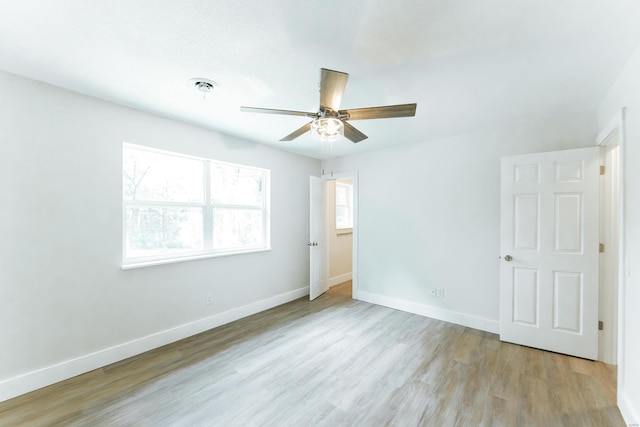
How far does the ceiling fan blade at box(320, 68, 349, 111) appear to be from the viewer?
1.48 metres

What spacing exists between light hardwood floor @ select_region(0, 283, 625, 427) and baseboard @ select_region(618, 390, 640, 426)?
2.2 inches

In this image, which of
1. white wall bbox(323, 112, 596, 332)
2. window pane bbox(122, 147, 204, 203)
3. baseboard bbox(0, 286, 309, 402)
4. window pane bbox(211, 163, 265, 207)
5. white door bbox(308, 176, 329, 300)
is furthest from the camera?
white door bbox(308, 176, 329, 300)

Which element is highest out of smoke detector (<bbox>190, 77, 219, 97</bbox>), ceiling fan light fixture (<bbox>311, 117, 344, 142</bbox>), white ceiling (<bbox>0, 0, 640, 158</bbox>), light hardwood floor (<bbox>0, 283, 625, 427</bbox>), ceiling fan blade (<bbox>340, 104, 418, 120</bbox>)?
white ceiling (<bbox>0, 0, 640, 158</bbox>)

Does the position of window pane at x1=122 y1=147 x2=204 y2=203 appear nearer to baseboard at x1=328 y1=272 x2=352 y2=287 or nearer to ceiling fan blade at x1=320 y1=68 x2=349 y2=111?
ceiling fan blade at x1=320 y1=68 x2=349 y2=111

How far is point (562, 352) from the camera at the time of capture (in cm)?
262

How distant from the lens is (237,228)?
373cm

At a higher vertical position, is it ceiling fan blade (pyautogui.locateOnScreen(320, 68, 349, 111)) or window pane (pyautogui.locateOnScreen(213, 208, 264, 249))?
ceiling fan blade (pyautogui.locateOnScreen(320, 68, 349, 111))

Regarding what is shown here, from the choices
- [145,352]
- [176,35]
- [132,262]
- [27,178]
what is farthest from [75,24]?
[145,352]

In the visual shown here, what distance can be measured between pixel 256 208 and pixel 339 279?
248cm

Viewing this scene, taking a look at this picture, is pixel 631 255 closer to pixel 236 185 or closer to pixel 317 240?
pixel 317 240

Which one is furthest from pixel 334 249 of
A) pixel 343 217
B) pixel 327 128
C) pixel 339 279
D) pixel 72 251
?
pixel 72 251

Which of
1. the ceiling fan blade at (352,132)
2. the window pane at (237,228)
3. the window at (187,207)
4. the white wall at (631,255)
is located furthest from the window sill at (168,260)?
the white wall at (631,255)

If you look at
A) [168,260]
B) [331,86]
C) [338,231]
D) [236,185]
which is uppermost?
[331,86]

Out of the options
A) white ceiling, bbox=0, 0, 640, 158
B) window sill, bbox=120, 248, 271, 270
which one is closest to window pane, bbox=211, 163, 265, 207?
window sill, bbox=120, 248, 271, 270
